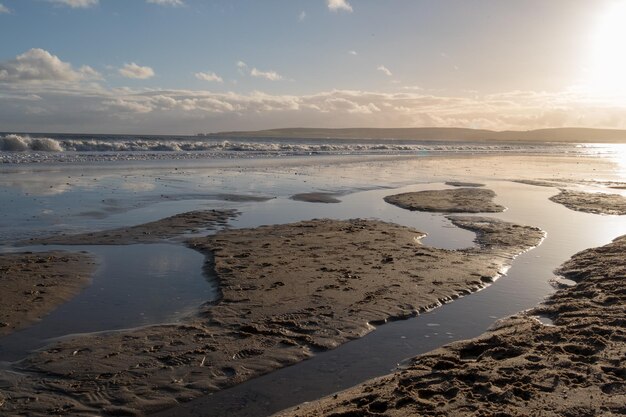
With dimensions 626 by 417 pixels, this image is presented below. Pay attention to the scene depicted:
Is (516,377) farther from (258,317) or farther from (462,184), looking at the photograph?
(462,184)

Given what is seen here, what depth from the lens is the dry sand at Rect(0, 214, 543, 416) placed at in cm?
551

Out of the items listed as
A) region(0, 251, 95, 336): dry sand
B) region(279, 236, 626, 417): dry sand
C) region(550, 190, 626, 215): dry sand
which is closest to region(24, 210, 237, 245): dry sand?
region(0, 251, 95, 336): dry sand

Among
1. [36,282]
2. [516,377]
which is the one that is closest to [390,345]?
[516,377]

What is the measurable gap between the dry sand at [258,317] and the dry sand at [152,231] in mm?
1267

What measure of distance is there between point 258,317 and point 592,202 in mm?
17008

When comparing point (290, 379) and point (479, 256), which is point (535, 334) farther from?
point (479, 256)

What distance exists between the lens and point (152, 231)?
13.6 meters

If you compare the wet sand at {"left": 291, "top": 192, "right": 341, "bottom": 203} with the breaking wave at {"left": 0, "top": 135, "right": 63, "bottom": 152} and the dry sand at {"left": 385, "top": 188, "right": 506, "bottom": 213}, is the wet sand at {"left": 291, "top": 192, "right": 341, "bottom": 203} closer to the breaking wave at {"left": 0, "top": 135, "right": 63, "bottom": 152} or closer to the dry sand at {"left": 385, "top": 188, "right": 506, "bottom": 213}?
the dry sand at {"left": 385, "top": 188, "right": 506, "bottom": 213}

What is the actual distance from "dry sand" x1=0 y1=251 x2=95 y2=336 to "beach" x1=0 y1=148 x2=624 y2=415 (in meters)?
1.24

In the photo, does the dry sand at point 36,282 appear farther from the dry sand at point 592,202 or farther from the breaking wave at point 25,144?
the breaking wave at point 25,144

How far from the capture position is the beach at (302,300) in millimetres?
5391

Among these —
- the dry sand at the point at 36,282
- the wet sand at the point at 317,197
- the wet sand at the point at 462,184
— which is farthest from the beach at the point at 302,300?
the wet sand at the point at 462,184

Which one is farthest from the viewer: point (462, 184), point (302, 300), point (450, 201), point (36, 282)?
point (462, 184)

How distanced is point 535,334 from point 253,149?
193ft
